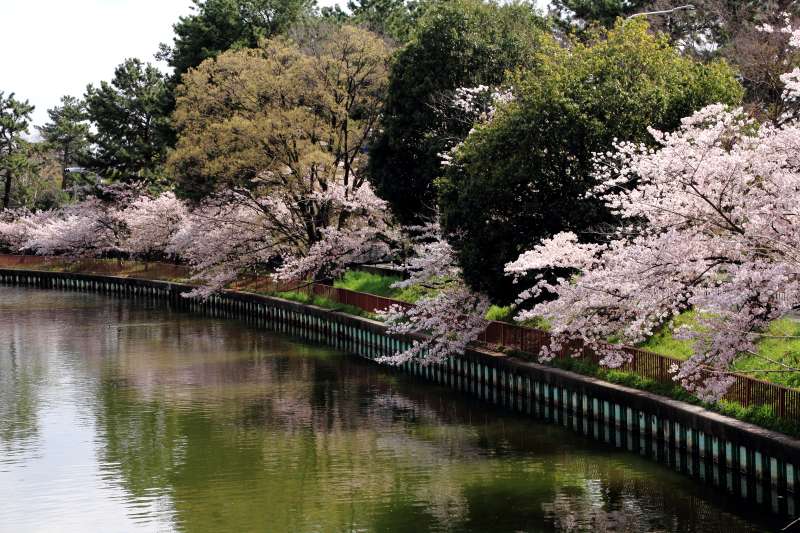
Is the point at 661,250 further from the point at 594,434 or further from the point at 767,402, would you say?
the point at 594,434

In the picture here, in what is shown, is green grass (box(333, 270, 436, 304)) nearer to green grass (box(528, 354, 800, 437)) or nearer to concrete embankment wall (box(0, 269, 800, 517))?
concrete embankment wall (box(0, 269, 800, 517))

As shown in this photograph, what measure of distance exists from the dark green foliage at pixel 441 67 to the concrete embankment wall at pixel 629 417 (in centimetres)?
711

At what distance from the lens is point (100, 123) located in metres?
92.8

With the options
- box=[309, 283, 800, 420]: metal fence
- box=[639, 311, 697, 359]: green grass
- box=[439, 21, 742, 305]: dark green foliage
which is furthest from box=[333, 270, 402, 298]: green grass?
box=[639, 311, 697, 359]: green grass

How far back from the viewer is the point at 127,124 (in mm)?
93188

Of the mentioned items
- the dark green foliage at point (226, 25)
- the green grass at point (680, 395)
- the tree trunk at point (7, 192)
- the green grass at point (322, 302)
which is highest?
the dark green foliage at point (226, 25)

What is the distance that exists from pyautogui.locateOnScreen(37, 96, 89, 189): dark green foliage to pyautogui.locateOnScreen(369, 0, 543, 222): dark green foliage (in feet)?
231

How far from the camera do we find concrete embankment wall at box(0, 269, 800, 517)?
2375cm

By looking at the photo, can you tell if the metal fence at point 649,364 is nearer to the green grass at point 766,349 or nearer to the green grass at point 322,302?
the green grass at point 766,349

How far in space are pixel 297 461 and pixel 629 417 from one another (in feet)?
27.8

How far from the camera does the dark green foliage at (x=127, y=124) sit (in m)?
91.4

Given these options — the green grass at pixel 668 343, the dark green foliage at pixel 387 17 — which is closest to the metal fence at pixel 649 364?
the green grass at pixel 668 343

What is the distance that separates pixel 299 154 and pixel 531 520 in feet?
118

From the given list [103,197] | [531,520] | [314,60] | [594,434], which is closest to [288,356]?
[314,60]
